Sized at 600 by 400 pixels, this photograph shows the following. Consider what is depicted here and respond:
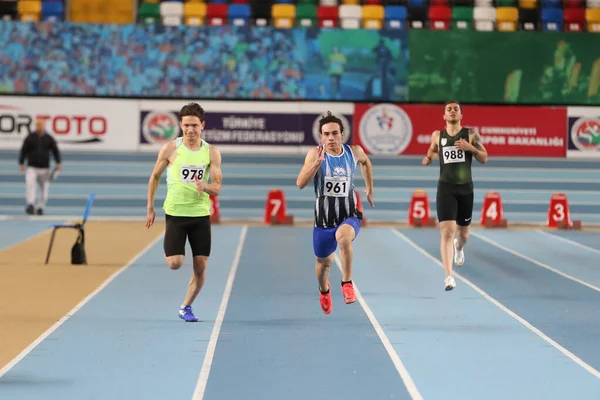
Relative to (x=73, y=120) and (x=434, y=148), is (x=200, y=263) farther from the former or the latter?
(x=73, y=120)

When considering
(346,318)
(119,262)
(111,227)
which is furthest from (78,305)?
(111,227)

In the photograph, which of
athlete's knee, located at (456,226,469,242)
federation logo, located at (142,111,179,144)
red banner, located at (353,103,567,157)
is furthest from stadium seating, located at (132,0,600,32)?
athlete's knee, located at (456,226,469,242)

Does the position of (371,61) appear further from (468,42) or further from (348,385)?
(348,385)

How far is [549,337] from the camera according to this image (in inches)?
383

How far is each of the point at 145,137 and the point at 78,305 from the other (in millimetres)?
13739

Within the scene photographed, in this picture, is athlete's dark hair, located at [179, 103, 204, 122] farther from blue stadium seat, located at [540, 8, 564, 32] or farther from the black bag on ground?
blue stadium seat, located at [540, 8, 564, 32]

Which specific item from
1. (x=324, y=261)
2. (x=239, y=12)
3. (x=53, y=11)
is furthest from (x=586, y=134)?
(x=324, y=261)

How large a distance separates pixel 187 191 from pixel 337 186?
1273mm

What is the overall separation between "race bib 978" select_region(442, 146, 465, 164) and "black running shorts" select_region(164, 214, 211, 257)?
349 centimetres

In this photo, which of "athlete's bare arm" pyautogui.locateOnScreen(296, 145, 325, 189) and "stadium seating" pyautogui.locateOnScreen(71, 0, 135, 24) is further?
"stadium seating" pyautogui.locateOnScreen(71, 0, 135, 24)

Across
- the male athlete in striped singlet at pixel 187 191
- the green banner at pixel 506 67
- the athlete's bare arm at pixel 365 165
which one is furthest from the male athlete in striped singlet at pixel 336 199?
the green banner at pixel 506 67

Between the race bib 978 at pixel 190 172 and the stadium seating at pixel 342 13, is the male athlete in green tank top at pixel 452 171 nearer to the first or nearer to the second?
the race bib 978 at pixel 190 172

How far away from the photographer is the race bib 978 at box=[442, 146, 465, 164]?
40.6 feet

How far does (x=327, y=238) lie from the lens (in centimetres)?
977
